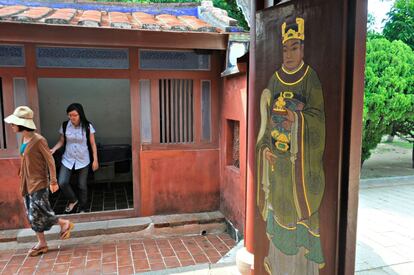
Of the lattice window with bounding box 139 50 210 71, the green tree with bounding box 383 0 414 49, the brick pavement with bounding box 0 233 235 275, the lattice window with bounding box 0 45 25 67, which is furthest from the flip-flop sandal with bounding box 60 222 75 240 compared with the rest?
the green tree with bounding box 383 0 414 49

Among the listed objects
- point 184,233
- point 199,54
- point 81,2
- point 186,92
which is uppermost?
point 81,2

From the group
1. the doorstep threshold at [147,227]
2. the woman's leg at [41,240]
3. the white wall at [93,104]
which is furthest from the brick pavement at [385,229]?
the white wall at [93,104]

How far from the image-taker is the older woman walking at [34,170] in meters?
4.54

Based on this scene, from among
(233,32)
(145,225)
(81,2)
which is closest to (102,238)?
(145,225)

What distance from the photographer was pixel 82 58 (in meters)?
5.71

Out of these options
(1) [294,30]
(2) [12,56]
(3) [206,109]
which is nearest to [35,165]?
(2) [12,56]

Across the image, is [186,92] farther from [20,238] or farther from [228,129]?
[20,238]

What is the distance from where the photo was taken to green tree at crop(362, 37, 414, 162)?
758 cm

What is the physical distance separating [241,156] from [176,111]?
1.71 meters

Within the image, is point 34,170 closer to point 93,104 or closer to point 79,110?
point 79,110

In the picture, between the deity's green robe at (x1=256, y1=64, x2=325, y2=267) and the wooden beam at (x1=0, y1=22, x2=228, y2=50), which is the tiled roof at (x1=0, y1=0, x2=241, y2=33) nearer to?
the wooden beam at (x1=0, y1=22, x2=228, y2=50)

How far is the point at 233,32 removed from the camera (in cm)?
547

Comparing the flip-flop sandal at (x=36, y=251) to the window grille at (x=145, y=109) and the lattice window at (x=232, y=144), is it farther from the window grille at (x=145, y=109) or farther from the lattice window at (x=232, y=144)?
the lattice window at (x=232, y=144)

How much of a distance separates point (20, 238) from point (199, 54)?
14.0 feet
